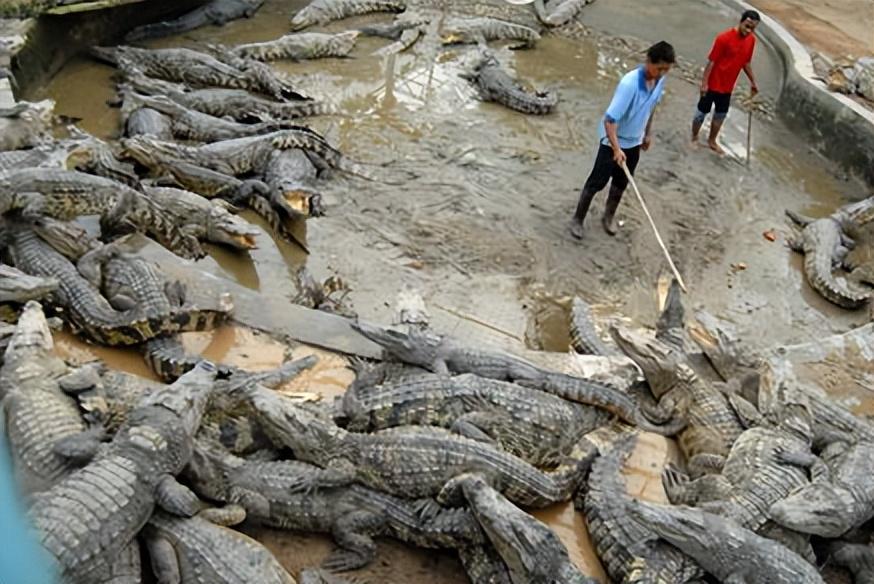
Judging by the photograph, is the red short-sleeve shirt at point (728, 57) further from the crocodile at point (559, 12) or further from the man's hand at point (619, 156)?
the crocodile at point (559, 12)

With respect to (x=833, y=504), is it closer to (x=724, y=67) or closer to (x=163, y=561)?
(x=163, y=561)

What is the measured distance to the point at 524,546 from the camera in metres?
3.01

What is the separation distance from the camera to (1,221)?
4.65 metres

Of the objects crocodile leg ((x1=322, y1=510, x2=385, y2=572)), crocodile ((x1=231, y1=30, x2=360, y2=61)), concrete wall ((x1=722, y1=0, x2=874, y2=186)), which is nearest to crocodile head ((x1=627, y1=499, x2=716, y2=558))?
crocodile leg ((x1=322, y1=510, x2=385, y2=572))

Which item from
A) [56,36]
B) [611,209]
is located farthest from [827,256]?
[56,36]

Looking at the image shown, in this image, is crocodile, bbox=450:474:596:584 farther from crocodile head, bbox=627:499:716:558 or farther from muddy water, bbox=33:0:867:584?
crocodile head, bbox=627:499:716:558

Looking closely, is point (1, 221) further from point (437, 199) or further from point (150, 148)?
point (437, 199)

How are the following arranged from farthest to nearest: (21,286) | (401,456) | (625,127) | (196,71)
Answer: (196,71)
(625,127)
(21,286)
(401,456)

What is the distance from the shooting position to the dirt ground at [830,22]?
1022cm

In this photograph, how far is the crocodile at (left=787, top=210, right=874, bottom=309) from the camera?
19.6ft

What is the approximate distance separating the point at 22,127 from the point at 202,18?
4501mm

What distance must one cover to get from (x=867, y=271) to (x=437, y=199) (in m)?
3.86

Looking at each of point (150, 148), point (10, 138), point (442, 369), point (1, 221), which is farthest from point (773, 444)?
point (10, 138)

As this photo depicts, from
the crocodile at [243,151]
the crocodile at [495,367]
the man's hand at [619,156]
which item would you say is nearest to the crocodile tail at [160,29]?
the crocodile at [243,151]
